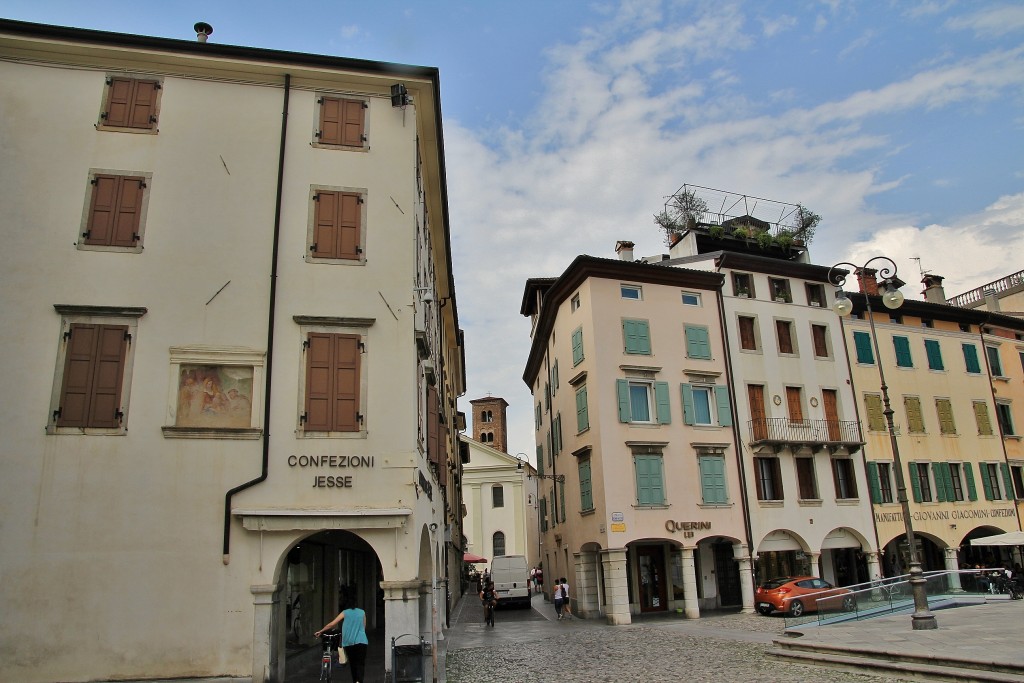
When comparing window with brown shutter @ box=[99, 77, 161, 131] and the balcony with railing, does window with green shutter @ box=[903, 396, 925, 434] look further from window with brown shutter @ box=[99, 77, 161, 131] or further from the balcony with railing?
window with brown shutter @ box=[99, 77, 161, 131]

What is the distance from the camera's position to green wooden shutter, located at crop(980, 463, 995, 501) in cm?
3638

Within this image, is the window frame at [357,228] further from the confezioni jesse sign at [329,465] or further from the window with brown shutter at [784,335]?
the window with brown shutter at [784,335]

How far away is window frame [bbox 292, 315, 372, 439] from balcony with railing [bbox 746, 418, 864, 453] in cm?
2099

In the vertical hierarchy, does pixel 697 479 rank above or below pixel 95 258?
below

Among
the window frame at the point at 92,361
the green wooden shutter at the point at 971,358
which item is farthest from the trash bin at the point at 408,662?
the green wooden shutter at the point at 971,358

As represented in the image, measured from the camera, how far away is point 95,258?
52.0 ft

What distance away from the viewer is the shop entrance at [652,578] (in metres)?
32.2

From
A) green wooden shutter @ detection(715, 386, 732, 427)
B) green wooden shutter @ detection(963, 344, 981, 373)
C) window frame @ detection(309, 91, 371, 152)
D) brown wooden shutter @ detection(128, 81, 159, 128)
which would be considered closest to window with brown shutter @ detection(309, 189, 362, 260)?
window frame @ detection(309, 91, 371, 152)

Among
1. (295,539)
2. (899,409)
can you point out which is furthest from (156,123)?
(899,409)

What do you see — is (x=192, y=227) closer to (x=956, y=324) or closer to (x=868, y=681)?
(x=868, y=681)

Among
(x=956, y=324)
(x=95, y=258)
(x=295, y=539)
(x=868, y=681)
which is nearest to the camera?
(x=868, y=681)

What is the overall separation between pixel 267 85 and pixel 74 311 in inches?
269

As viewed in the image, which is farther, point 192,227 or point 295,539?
point 192,227

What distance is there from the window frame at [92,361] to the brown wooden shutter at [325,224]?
3.96 meters
